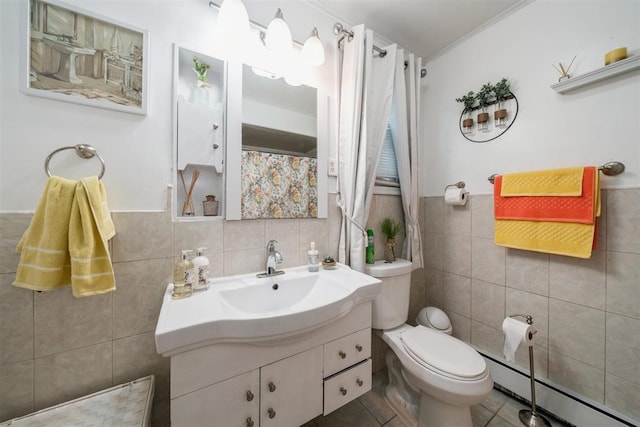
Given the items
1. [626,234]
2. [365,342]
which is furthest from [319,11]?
[626,234]

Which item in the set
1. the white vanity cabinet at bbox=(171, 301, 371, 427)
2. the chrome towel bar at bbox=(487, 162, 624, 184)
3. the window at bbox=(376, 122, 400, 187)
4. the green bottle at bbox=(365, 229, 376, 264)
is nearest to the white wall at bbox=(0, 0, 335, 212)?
the white vanity cabinet at bbox=(171, 301, 371, 427)

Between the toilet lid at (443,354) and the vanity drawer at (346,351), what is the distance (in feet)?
1.00

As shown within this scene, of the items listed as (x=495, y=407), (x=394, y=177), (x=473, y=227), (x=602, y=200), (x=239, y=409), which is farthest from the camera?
(x=394, y=177)

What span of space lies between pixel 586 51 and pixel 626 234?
0.94m

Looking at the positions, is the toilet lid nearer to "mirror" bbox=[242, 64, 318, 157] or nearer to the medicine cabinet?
the medicine cabinet

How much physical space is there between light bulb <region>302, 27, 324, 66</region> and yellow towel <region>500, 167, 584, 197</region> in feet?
4.39

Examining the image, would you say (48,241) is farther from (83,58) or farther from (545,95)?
(545,95)

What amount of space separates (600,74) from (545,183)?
53 cm

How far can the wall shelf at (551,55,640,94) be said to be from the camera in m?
0.97

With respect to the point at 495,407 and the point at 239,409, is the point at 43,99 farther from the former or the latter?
the point at 495,407

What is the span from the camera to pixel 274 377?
77 cm

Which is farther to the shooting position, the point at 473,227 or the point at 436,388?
the point at 473,227

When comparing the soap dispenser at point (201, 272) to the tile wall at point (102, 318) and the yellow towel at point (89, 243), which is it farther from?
the yellow towel at point (89, 243)

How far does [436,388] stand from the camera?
100cm
